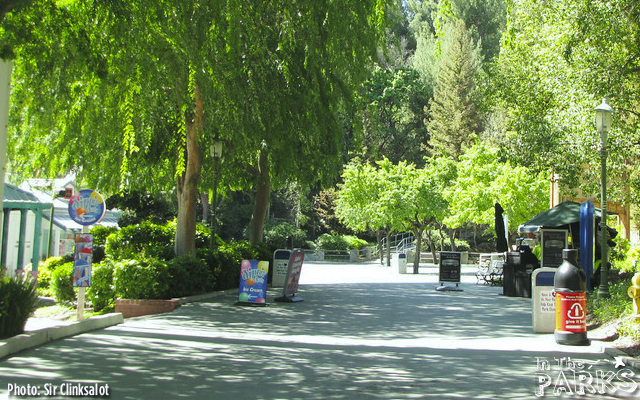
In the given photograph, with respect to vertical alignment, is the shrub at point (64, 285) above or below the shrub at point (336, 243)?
below

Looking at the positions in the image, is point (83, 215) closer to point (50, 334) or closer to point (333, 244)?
point (50, 334)

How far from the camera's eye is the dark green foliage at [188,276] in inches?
609

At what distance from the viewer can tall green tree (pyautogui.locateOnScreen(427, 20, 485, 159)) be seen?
65.5 meters

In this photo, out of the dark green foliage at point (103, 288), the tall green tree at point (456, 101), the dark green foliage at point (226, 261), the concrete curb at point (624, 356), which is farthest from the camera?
the tall green tree at point (456, 101)

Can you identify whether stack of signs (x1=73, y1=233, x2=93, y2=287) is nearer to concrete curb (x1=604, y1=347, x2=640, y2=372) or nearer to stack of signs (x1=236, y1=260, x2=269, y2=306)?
stack of signs (x1=236, y1=260, x2=269, y2=306)

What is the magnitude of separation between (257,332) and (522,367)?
4.80 meters

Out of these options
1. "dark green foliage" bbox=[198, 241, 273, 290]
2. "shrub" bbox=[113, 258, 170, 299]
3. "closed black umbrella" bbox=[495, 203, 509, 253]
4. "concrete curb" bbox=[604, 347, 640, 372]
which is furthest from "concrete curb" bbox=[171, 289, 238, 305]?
"closed black umbrella" bbox=[495, 203, 509, 253]

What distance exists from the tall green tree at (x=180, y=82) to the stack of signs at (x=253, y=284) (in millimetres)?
2543

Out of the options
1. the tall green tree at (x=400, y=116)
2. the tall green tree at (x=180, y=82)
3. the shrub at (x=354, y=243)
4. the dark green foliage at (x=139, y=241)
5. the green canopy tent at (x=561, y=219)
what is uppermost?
the tall green tree at (x=400, y=116)

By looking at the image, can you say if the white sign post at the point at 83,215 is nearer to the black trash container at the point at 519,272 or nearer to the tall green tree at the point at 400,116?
the black trash container at the point at 519,272

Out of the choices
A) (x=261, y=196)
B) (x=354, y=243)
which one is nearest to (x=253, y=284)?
(x=261, y=196)

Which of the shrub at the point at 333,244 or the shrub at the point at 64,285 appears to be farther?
the shrub at the point at 333,244

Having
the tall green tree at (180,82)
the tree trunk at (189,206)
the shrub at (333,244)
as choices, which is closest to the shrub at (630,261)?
the tall green tree at (180,82)

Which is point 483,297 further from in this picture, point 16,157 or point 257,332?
point 16,157
